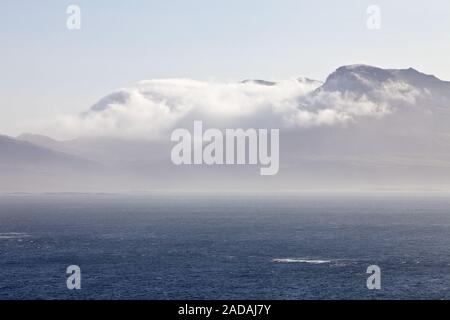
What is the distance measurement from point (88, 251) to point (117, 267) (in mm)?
35505

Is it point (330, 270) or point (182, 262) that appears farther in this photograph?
point (182, 262)

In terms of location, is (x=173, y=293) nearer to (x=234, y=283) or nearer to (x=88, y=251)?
(x=234, y=283)

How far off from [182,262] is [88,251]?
138 ft

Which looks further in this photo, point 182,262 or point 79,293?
point 182,262

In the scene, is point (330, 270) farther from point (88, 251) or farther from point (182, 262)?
point (88, 251)
